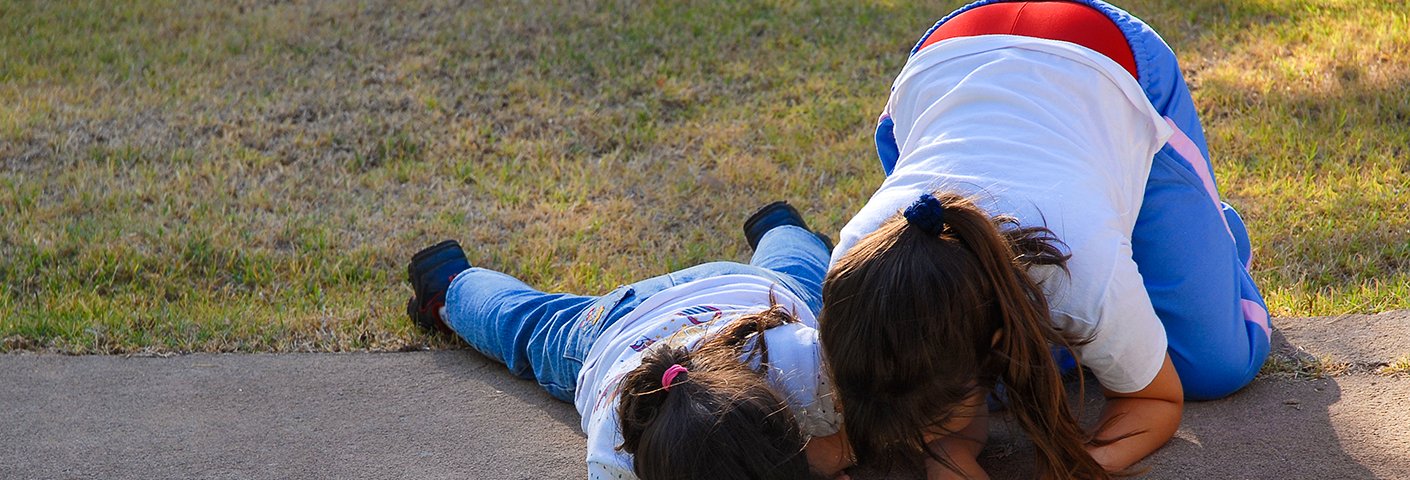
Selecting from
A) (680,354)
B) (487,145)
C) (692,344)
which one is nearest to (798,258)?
(692,344)

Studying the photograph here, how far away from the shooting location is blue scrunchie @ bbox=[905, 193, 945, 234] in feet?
5.57

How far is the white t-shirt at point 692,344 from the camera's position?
6.65 feet

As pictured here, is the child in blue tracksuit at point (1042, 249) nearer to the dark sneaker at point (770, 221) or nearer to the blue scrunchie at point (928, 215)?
the blue scrunchie at point (928, 215)

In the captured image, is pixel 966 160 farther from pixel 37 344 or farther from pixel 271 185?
pixel 271 185

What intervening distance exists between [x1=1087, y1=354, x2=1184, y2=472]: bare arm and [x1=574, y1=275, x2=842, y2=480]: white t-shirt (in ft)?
1.71

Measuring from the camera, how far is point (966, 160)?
6.51 ft

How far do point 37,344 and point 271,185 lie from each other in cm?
127

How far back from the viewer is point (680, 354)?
6.52 feet

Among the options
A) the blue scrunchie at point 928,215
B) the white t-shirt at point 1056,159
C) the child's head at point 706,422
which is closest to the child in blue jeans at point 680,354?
the child's head at point 706,422

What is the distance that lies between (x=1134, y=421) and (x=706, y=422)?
878 millimetres

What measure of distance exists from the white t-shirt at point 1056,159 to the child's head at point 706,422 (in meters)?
0.30

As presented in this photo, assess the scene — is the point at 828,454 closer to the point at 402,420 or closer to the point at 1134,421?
the point at 1134,421

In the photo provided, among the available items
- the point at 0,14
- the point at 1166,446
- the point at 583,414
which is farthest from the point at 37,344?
the point at 0,14

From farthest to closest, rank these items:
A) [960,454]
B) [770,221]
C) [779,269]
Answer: [770,221]
[779,269]
[960,454]
